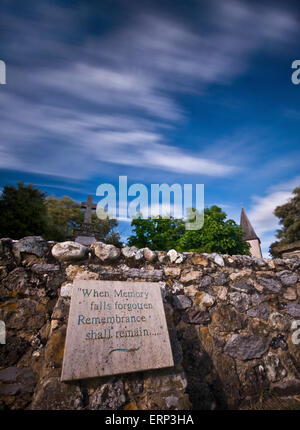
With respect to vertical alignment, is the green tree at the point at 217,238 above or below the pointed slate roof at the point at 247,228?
below

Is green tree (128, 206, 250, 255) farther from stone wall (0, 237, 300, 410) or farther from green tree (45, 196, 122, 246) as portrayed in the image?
green tree (45, 196, 122, 246)

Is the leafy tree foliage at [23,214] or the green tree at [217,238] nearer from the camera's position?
the leafy tree foliage at [23,214]

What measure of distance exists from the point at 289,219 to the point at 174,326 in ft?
86.8

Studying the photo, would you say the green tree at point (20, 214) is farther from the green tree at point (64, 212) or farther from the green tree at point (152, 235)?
the green tree at point (64, 212)

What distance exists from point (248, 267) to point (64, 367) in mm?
2936

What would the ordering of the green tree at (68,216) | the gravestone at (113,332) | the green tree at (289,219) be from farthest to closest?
the green tree at (289,219)
the green tree at (68,216)
the gravestone at (113,332)

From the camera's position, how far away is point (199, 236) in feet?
31.9

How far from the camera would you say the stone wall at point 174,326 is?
6.01 ft

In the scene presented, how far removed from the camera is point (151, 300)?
7.80ft

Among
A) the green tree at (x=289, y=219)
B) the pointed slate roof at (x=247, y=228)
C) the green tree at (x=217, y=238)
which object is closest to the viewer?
the green tree at (x=217, y=238)

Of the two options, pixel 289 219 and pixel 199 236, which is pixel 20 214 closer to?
pixel 199 236

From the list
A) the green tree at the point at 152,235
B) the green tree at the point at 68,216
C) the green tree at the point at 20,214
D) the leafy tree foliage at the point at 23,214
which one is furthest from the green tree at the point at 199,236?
the green tree at the point at 68,216

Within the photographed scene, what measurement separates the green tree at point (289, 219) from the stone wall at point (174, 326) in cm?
2235

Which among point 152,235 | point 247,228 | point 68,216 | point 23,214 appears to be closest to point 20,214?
point 23,214
